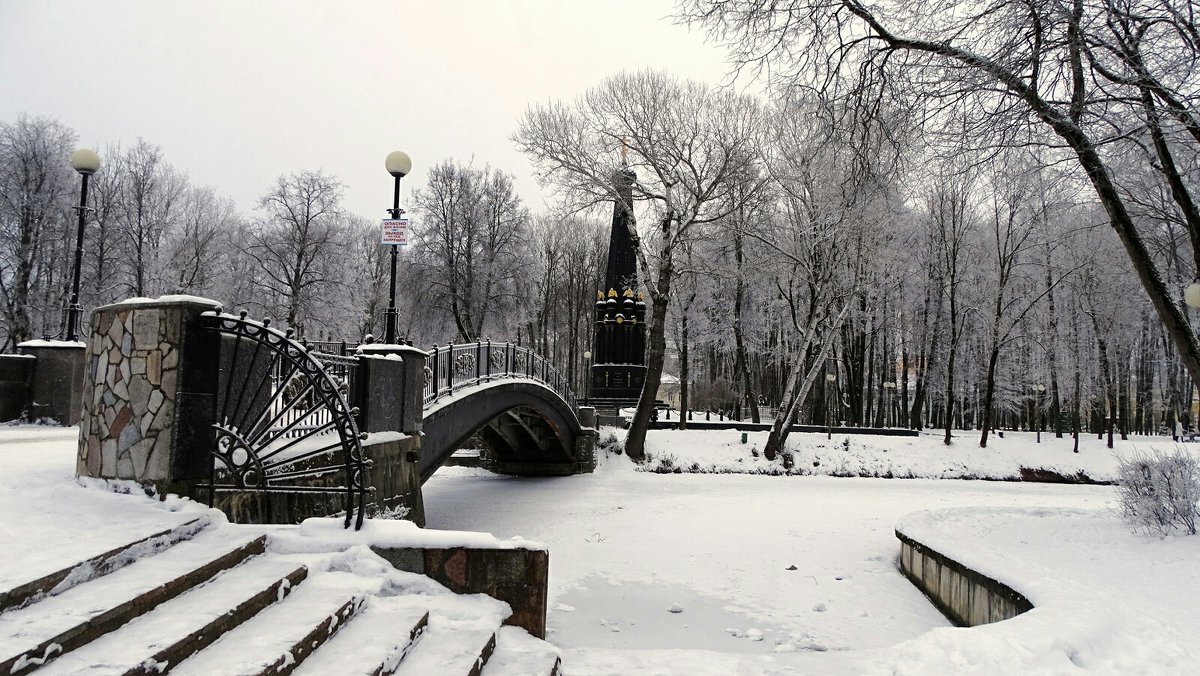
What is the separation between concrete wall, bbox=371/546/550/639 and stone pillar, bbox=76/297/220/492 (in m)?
1.56

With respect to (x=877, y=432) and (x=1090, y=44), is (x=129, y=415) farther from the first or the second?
(x=877, y=432)

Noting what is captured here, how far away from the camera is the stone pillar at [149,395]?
16.2 feet

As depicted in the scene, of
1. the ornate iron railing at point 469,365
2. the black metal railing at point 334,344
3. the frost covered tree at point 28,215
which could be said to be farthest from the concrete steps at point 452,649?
the frost covered tree at point 28,215

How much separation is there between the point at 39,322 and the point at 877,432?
29.1 metres

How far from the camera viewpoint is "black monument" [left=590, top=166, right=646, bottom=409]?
86.0ft

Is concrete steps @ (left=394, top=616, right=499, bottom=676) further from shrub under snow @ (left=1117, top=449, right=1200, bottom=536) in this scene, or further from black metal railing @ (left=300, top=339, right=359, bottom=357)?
shrub under snow @ (left=1117, top=449, right=1200, bottom=536)

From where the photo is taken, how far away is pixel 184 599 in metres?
3.55

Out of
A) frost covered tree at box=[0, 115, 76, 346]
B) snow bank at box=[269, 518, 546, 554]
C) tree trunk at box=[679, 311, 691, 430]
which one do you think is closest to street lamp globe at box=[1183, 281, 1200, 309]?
snow bank at box=[269, 518, 546, 554]

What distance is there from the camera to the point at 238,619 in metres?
3.52

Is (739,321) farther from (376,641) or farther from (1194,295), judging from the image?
(376,641)

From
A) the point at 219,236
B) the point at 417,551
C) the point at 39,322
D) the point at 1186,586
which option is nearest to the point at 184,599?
the point at 417,551

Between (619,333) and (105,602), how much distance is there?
23.2 meters

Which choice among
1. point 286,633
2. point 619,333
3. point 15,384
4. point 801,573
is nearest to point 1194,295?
point 801,573

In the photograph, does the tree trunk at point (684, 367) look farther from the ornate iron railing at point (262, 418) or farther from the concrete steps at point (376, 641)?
the concrete steps at point (376, 641)
